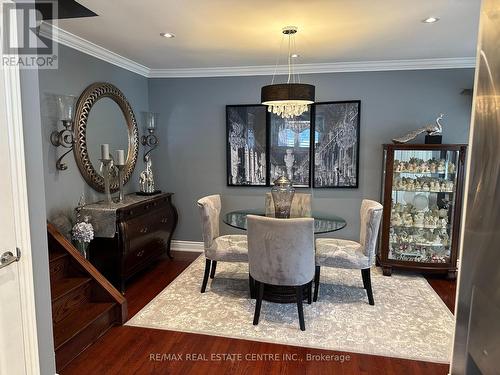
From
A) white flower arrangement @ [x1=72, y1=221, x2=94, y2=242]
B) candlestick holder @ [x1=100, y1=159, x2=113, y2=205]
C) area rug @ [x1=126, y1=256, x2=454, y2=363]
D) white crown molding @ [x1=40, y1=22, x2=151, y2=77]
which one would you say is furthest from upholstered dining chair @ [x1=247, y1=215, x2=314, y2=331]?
white crown molding @ [x1=40, y1=22, x2=151, y2=77]

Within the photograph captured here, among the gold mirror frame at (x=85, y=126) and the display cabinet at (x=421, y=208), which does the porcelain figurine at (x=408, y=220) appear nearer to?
the display cabinet at (x=421, y=208)

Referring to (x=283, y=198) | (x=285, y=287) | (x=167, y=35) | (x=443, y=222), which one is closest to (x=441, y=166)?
(x=443, y=222)

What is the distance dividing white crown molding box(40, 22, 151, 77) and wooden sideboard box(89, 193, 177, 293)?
158 cm

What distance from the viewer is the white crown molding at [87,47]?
2.96 meters

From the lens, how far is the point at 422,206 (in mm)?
4043

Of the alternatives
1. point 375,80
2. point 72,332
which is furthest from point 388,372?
point 375,80

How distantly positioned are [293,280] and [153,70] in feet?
11.0

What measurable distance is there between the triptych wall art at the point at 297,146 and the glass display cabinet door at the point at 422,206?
58cm

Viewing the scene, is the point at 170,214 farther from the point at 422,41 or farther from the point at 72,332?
the point at 422,41

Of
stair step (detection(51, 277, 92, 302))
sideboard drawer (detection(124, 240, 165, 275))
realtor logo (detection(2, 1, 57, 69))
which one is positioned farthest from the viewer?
sideboard drawer (detection(124, 240, 165, 275))

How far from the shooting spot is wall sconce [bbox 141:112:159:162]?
4.40 metres

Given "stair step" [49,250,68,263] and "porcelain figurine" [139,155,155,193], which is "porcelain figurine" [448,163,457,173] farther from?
"stair step" [49,250,68,263]

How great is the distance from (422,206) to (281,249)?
7.33ft

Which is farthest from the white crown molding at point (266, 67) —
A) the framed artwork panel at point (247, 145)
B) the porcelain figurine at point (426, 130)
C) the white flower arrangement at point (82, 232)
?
the white flower arrangement at point (82, 232)
